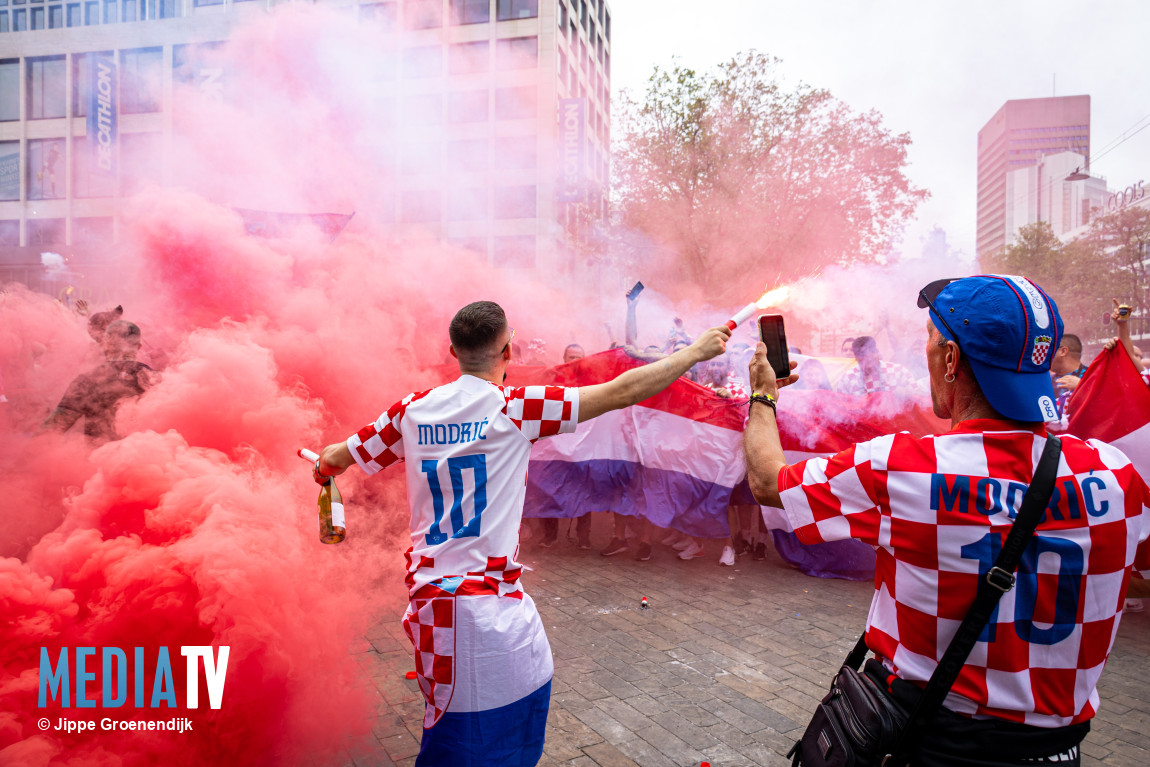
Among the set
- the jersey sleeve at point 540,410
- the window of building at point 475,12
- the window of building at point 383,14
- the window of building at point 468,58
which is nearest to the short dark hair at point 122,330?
the jersey sleeve at point 540,410

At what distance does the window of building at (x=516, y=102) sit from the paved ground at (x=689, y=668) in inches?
543

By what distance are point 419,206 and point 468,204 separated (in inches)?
121

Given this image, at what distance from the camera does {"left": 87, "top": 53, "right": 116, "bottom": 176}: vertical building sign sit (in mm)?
19672

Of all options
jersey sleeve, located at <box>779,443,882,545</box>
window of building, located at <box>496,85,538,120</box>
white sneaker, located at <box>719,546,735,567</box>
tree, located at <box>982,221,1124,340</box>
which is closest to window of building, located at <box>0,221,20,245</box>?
window of building, located at <box>496,85,538,120</box>

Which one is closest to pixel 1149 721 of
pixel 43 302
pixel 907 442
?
pixel 907 442

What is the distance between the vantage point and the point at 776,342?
1965mm

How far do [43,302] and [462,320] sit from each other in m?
7.61

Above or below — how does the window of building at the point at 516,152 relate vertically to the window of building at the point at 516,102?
below

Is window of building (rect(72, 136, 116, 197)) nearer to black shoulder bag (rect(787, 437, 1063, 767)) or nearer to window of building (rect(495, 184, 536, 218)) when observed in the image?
window of building (rect(495, 184, 536, 218))

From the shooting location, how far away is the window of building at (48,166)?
24969 mm

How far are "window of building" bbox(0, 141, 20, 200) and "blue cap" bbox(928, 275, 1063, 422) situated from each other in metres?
34.2

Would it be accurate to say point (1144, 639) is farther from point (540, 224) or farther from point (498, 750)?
point (540, 224)

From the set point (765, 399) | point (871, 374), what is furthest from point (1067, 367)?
point (765, 399)

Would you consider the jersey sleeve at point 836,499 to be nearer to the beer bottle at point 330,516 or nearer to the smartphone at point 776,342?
the smartphone at point 776,342
